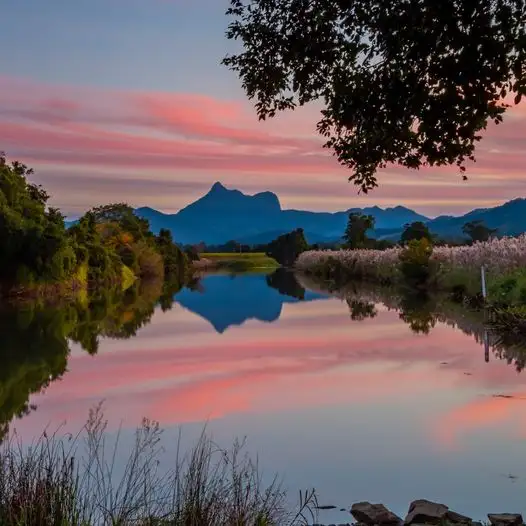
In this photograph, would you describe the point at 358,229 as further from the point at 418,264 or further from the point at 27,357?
the point at 27,357

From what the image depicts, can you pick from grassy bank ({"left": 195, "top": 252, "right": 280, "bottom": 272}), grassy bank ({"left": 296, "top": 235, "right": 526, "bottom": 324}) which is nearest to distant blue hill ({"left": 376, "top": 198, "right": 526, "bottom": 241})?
grassy bank ({"left": 195, "top": 252, "right": 280, "bottom": 272})

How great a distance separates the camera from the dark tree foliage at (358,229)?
56.7m

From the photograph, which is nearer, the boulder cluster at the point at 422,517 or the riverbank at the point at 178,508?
the riverbank at the point at 178,508

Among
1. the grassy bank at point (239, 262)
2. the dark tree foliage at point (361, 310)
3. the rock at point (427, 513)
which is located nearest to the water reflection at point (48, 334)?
the rock at point (427, 513)

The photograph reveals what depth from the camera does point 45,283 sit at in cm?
2881

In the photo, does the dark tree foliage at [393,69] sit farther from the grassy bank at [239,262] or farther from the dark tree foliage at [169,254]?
the grassy bank at [239,262]

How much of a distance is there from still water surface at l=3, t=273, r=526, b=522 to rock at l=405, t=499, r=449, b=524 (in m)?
0.26

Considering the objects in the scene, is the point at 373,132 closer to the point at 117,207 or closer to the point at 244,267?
the point at 117,207

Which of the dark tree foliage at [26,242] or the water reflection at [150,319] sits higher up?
the dark tree foliage at [26,242]

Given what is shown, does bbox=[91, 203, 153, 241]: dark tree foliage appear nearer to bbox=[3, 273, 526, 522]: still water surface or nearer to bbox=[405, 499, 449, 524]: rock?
bbox=[3, 273, 526, 522]: still water surface

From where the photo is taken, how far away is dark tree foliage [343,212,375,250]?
5666 cm

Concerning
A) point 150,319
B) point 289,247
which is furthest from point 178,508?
point 289,247

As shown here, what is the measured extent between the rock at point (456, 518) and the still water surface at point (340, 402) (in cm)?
29

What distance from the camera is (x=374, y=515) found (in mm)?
4785
